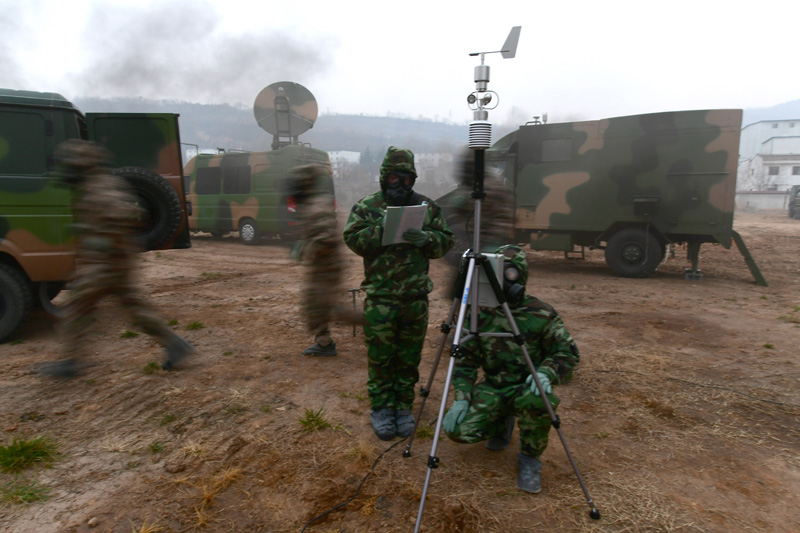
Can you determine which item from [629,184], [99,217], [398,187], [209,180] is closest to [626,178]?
[629,184]

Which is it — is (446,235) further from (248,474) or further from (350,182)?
(350,182)

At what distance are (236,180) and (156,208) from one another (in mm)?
7479

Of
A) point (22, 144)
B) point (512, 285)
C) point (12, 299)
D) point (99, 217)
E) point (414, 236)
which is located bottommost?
point (12, 299)

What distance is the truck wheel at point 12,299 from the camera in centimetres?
447

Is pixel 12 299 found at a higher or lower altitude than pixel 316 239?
lower

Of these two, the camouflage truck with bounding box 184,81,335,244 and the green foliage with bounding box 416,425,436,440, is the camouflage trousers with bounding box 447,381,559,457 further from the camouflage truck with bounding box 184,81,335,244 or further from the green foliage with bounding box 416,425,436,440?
the camouflage truck with bounding box 184,81,335,244

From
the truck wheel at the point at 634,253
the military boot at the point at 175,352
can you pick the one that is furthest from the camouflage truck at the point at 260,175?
the military boot at the point at 175,352

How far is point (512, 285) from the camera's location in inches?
103

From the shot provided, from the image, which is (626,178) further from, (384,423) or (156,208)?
(156,208)

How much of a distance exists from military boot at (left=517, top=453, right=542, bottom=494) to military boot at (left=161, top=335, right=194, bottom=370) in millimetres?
2854

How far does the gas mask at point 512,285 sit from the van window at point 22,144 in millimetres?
4413

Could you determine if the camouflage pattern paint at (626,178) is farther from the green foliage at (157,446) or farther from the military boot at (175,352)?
the green foliage at (157,446)

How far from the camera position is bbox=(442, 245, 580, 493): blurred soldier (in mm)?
2500

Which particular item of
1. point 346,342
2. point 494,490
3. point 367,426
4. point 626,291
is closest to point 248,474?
point 367,426
